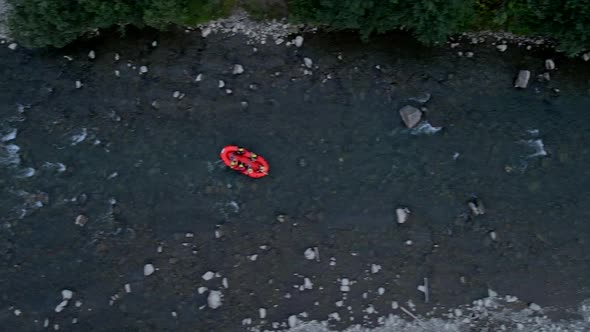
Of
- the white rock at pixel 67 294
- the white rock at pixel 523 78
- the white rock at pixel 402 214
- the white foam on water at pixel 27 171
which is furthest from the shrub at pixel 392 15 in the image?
the white rock at pixel 67 294

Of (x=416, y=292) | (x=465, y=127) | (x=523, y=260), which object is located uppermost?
(x=465, y=127)

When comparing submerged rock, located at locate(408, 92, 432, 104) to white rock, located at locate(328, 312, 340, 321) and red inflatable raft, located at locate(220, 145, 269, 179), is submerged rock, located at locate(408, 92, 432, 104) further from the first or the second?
white rock, located at locate(328, 312, 340, 321)

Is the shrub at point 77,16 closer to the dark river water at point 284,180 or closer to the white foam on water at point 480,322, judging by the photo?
the dark river water at point 284,180

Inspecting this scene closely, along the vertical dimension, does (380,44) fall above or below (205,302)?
above

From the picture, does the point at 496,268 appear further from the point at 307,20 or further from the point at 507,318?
the point at 307,20

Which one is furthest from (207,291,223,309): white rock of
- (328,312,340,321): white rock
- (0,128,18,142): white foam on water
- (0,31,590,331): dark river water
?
(0,128,18,142): white foam on water

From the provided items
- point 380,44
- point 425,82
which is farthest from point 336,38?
point 425,82

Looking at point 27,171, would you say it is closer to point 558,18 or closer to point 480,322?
point 480,322
